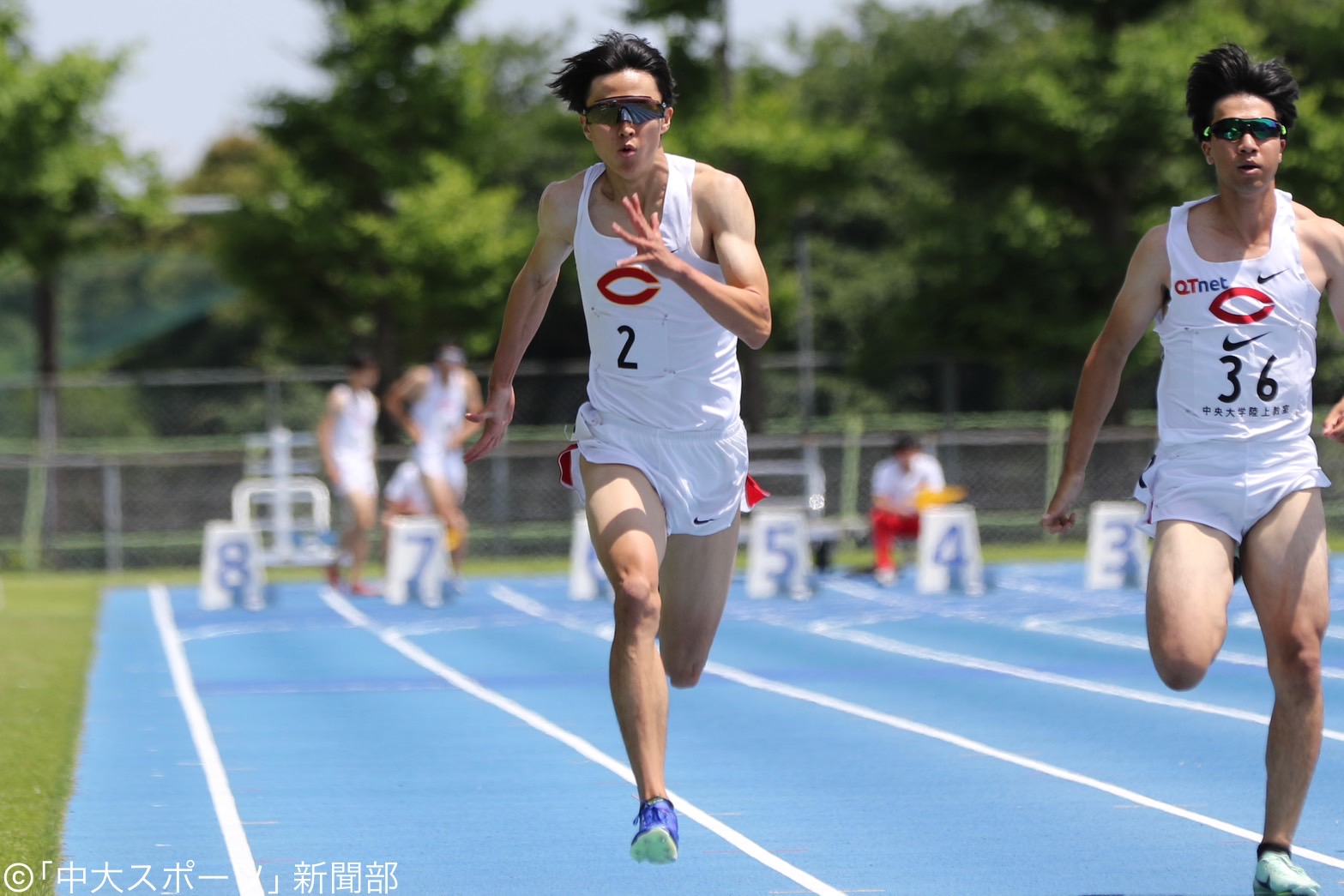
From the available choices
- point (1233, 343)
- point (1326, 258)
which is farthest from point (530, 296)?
point (1326, 258)

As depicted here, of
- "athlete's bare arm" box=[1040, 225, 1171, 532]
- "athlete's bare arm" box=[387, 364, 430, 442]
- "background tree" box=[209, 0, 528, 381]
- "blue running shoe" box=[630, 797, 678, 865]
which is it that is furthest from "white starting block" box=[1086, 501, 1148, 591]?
"blue running shoe" box=[630, 797, 678, 865]

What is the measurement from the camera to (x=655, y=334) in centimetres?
548

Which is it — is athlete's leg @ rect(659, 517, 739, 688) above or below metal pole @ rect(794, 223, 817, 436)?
below

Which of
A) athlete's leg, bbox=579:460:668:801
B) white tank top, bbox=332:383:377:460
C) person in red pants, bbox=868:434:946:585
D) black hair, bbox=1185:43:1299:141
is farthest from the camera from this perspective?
person in red pants, bbox=868:434:946:585

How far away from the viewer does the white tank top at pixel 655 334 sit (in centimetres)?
540

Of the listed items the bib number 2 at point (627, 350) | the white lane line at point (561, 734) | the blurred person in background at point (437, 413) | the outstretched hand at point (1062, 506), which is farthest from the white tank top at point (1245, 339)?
the blurred person in background at point (437, 413)

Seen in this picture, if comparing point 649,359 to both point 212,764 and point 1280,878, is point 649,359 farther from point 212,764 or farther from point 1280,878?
point 212,764

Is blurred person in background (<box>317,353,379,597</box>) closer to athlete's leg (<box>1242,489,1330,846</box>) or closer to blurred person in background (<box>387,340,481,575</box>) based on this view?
blurred person in background (<box>387,340,481,575</box>)

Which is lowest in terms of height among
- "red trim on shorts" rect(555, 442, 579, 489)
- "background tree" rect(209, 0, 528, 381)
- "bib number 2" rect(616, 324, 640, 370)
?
"red trim on shorts" rect(555, 442, 579, 489)

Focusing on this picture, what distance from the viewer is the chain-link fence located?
73.3 ft

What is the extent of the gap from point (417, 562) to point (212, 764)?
8171 millimetres

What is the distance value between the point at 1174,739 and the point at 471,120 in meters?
19.1

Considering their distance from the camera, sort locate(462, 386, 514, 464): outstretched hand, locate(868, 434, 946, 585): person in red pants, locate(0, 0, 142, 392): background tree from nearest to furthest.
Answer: locate(462, 386, 514, 464): outstretched hand < locate(868, 434, 946, 585): person in red pants < locate(0, 0, 142, 392): background tree

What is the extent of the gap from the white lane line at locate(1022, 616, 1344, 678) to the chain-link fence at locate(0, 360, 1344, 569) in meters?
7.83
